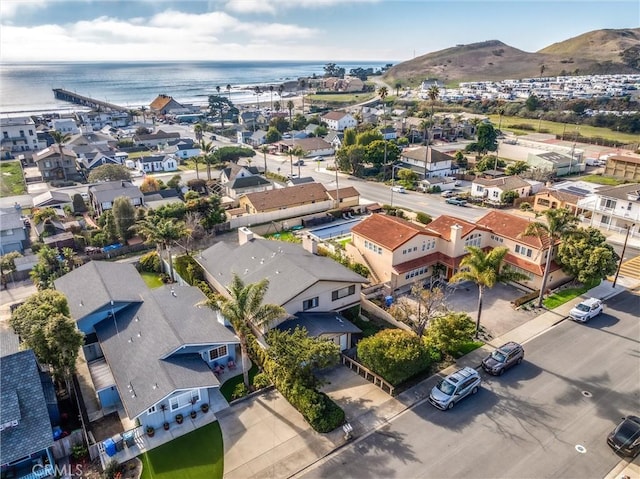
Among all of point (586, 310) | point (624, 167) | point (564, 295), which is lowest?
point (564, 295)

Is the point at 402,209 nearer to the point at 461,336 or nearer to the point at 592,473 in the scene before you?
the point at 461,336

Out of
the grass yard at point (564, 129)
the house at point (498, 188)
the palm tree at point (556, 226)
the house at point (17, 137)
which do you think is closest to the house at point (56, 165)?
the house at point (17, 137)

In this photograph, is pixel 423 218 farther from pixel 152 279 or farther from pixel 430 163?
pixel 152 279

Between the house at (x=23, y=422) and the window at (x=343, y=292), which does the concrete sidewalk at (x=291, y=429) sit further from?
the house at (x=23, y=422)

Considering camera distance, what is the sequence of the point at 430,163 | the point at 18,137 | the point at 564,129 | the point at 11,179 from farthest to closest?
1. the point at 564,129
2. the point at 18,137
3. the point at 11,179
4. the point at 430,163

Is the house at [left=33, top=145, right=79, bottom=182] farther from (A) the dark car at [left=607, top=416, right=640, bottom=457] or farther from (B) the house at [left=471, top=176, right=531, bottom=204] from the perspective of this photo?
(A) the dark car at [left=607, top=416, right=640, bottom=457]

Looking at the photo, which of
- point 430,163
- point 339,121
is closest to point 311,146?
point 339,121
